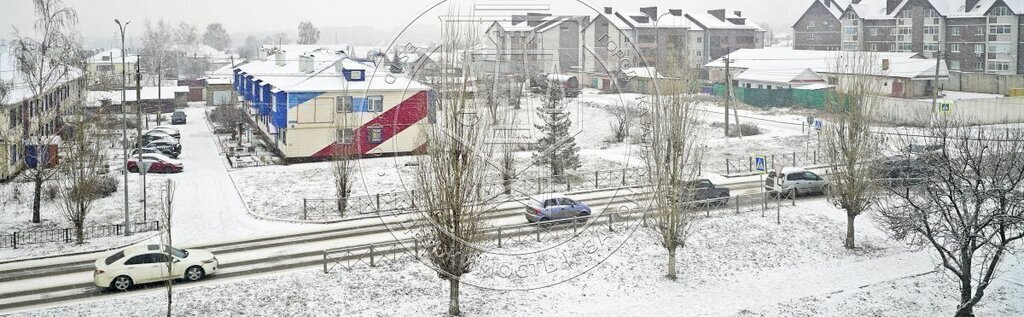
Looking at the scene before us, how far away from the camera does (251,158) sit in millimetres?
33469

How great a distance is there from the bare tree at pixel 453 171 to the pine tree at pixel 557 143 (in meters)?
11.3

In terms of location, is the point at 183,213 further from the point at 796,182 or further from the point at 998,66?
the point at 998,66

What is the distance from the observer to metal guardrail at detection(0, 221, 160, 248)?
2009 cm

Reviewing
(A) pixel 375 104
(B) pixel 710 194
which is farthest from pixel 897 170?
(A) pixel 375 104

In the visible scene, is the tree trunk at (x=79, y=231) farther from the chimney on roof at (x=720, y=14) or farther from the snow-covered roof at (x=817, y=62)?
the chimney on roof at (x=720, y=14)

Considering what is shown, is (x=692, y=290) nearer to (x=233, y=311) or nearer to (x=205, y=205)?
(x=233, y=311)

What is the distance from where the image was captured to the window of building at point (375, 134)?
108ft

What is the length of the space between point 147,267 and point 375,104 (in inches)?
661

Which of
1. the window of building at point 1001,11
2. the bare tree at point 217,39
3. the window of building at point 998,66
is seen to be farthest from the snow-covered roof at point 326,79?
the bare tree at point 217,39

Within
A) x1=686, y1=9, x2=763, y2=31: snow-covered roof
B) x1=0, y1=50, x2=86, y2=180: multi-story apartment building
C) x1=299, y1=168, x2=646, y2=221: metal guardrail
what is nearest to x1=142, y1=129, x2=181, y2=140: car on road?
x1=0, y1=50, x2=86, y2=180: multi-story apartment building

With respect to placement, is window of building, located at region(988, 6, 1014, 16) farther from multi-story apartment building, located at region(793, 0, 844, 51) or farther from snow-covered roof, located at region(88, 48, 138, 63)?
snow-covered roof, located at region(88, 48, 138, 63)

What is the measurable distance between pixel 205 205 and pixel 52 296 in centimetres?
842

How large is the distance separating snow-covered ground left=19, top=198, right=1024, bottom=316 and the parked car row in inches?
329

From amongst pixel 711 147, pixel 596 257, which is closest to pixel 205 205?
pixel 596 257
